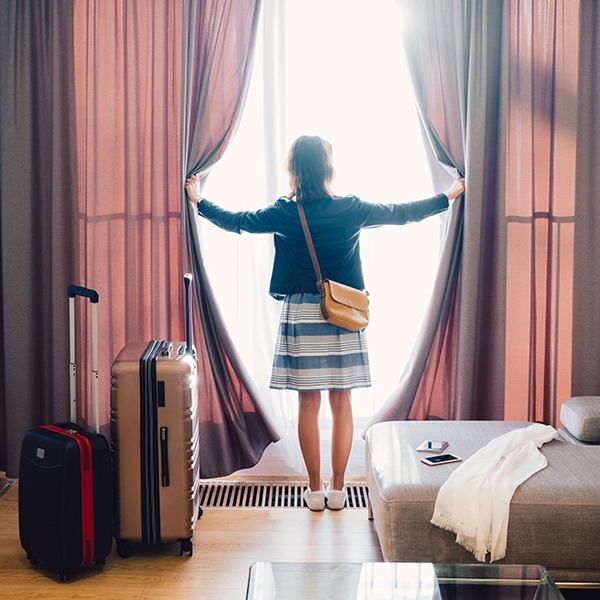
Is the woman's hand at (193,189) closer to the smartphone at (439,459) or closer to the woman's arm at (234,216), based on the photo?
the woman's arm at (234,216)

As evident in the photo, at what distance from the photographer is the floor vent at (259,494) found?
320cm

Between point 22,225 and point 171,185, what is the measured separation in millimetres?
678

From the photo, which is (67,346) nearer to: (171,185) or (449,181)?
(171,185)

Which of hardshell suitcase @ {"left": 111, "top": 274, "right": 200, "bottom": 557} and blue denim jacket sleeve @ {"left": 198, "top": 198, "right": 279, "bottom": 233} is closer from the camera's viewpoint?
hardshell suitcase @ {"left": 111, "top": 274, "right": 200, "bottom": 557}

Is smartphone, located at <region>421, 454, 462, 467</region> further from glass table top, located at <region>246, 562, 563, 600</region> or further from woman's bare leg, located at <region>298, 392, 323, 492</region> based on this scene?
woman's bare leg, located at <region>298, 392, 323, 492</region>

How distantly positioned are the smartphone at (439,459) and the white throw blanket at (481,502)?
Answer: 0.31 feet

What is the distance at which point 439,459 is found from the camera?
2.52 m

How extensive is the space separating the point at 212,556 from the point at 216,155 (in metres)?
1.65

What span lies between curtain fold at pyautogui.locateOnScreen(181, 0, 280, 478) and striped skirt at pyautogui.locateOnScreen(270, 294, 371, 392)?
13.2 inches

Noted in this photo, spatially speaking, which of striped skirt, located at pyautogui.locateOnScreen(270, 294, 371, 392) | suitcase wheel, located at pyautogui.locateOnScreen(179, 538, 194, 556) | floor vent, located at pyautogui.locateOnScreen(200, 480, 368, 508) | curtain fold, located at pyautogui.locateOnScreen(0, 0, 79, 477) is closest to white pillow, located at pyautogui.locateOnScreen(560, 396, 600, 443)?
striped skirt, located at pyautogui.locateOnScreen(270, 294, 371, 392)

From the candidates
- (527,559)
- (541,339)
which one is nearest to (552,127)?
(541,339)

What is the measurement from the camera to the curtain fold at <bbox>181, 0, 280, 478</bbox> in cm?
330

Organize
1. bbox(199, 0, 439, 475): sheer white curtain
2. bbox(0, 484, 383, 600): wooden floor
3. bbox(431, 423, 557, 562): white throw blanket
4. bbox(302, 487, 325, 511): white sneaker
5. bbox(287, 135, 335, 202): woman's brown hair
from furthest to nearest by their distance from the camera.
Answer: bbox(199, 0, 439, 475): sheer white curtain
bbox(302, 487, 325, 511): white sneaker
bbox(287, 135, 335, 202): woman's brown hair
bbox(0, 484, 383, 600): wooden floor
bbox(431, 423, 557, 562): white throw blanket

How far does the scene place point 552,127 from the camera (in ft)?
10.8
